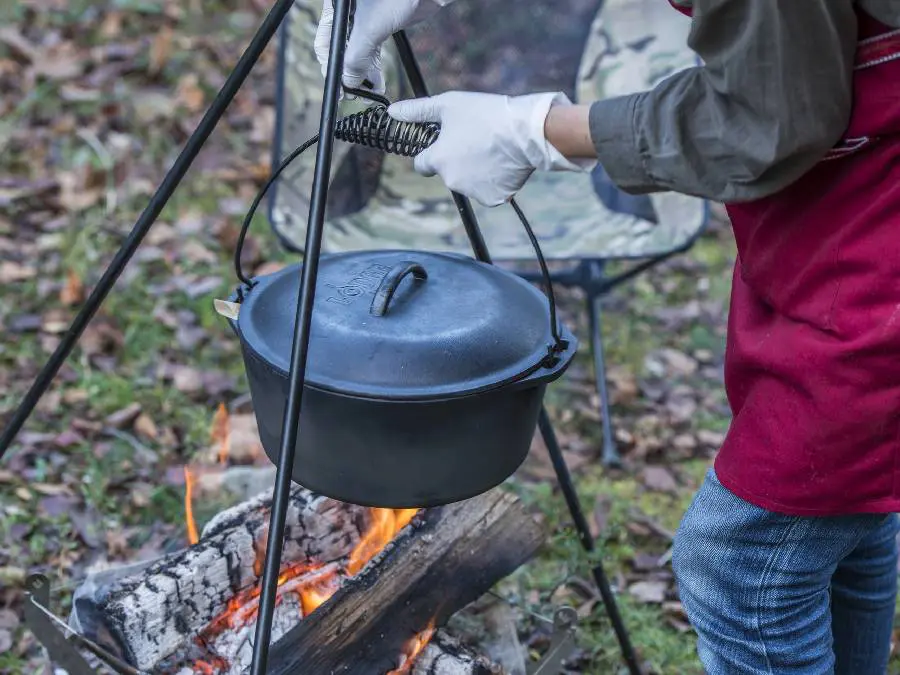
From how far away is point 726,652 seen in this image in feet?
5.36

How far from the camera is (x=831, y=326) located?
1380mm

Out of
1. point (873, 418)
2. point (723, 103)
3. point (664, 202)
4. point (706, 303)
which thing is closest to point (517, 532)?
point (873, 418)

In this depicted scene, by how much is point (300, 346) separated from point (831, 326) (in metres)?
0.77

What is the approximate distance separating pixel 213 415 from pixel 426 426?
5.96 ft

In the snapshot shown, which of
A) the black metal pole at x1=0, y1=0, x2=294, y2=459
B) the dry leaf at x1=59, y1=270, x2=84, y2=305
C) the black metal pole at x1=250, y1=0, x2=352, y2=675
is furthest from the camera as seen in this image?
the dry leaf at x1=59, y1=270, x2=84, y2=305

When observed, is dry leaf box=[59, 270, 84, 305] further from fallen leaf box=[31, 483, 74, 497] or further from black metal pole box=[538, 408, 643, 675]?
black metal pole box=[538, 408, 643, 675]

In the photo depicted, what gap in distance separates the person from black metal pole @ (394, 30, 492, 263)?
0.09 meters

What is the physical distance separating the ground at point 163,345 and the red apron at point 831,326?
0.88 metres

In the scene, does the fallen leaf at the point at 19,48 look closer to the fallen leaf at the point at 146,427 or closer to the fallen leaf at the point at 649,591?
the fallen leaf at the point at 146,427

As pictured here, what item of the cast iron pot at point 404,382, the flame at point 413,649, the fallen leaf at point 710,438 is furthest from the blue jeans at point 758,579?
the fallen leaf at point 710,438

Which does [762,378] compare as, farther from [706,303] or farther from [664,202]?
[706,303]

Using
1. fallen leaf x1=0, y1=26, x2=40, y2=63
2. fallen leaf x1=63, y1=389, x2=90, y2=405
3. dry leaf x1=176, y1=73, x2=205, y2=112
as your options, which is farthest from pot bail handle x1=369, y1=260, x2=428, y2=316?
fallen leaf x1=0, y1=26, x2=40, y2=63

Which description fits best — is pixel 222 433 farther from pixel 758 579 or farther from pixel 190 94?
pixel 190 94

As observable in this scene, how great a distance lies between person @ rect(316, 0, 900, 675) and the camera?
1.23m
